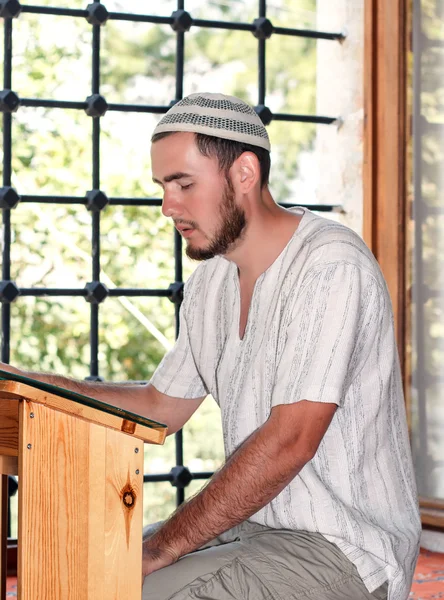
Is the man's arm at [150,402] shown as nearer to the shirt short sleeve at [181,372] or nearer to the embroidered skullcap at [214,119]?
the shirt short sleeve at [181,372]

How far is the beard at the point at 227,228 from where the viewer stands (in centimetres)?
183

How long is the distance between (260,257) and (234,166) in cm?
19

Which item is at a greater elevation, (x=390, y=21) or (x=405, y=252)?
(x=390, y=21)

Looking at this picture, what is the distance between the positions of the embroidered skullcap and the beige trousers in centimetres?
78

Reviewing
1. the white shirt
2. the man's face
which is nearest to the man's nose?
the man's face

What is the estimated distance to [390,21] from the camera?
259 centimetres

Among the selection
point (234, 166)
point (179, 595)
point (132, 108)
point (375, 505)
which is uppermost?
point (132, 108)

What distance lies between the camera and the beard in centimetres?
183

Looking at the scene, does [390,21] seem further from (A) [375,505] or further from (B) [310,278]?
(A) [375,505]

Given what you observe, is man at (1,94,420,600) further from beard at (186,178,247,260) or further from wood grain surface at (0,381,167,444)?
wood grain surface at (0,381,167,444)

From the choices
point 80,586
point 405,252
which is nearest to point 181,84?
point 405,252

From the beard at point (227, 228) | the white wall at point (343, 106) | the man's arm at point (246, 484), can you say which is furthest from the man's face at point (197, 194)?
the white wall at point (343, 106)

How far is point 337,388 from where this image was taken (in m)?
1.58

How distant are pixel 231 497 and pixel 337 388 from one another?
254 millimetres
